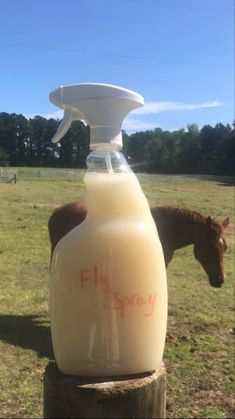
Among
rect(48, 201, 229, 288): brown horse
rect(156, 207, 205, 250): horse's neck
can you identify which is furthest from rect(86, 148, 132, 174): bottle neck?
rect(156, 207, 205, 250): horse's neck

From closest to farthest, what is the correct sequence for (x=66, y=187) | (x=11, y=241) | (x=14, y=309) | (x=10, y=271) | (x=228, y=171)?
(x=14, y=309) < (x=10, y=271) < (x=11, y=241) < (x=66, y=187) < (x=228, y=171)

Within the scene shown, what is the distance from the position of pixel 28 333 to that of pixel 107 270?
4416mm

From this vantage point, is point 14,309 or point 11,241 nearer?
point 14,309

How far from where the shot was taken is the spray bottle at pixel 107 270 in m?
0.91

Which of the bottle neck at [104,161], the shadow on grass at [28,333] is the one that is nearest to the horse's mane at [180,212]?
the shadow on grass at [28,333]

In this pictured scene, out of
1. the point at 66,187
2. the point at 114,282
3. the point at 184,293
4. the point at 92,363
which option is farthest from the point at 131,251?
the point at 66,187

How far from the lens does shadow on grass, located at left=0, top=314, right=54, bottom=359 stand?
4.72 meters

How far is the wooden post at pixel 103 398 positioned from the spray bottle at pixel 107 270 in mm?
42

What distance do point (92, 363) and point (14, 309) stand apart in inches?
202

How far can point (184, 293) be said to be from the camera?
686 cm

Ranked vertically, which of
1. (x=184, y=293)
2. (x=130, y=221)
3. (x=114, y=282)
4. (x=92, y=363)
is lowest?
(x=184, y=293)

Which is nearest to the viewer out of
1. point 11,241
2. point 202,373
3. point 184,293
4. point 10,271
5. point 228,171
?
point 202,373

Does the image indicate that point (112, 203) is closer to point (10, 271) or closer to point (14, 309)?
point (14, 309)

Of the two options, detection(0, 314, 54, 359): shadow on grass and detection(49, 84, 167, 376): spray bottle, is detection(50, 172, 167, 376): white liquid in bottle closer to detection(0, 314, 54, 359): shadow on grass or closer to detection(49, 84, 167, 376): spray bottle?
detection(49, 84, 167, 376): spray bottle
